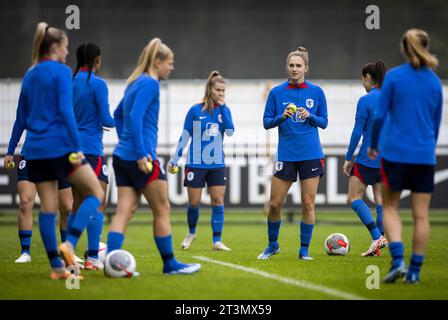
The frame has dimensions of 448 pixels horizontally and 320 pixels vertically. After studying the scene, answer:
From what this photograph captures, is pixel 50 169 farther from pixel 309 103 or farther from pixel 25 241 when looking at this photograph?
pixel 309 103

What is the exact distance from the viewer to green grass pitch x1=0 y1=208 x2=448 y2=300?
853cm

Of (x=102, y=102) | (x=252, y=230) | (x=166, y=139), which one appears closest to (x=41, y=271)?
(x=102, y=102)

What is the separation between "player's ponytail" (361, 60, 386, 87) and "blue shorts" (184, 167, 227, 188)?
9.08ft

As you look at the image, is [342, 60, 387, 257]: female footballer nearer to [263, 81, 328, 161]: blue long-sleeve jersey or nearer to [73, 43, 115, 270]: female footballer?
[263, 81, 328, 161]: blue long-sleeve jersey

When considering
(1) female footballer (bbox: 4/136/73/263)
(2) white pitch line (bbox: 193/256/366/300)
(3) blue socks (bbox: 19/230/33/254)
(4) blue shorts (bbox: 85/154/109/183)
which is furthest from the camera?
(3) blue socks (bbox: 19/230/33/254)

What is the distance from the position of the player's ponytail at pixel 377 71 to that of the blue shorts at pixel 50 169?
4657 millimetres

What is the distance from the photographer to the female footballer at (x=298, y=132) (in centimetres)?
1184

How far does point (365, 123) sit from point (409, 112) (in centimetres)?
390

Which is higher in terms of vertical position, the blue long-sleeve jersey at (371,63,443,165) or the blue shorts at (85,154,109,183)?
the blue long-sleeve jersey at (371,63,443,165)

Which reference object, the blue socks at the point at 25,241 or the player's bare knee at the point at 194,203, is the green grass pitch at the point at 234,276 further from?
the player's bare knee at the point at 194,203

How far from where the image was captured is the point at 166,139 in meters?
21.9
